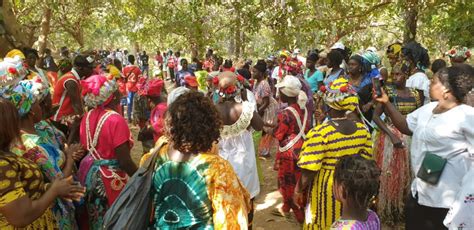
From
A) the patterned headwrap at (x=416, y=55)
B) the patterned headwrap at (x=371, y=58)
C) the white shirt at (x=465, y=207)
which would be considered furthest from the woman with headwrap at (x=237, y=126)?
the patterned headwrap at (x=416, y=55)

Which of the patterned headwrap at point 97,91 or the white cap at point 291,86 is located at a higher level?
the patterned headwrap at point 97,91

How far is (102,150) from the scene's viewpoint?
3.40m

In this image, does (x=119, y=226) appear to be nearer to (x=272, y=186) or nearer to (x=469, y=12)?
(x=272, y=186)

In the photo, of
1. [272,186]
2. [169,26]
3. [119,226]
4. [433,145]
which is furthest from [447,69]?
[169,26]

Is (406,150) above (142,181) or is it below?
below

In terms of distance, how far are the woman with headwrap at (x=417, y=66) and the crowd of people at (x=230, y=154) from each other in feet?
0.06

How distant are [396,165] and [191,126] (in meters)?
3.36

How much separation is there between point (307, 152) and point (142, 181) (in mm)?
1331

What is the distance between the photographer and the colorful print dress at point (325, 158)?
315cm

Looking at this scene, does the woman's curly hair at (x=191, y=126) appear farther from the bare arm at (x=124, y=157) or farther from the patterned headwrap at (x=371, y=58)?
the patterned headwrap at (x=371, y=58)

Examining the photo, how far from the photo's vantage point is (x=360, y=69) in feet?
17.7

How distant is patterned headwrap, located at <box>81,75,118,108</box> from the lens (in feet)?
11.3

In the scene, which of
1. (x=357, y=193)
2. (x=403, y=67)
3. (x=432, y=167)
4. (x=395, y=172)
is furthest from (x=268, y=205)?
(x=357, y=193)

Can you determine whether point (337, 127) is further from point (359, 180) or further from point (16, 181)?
point (16, 181)
